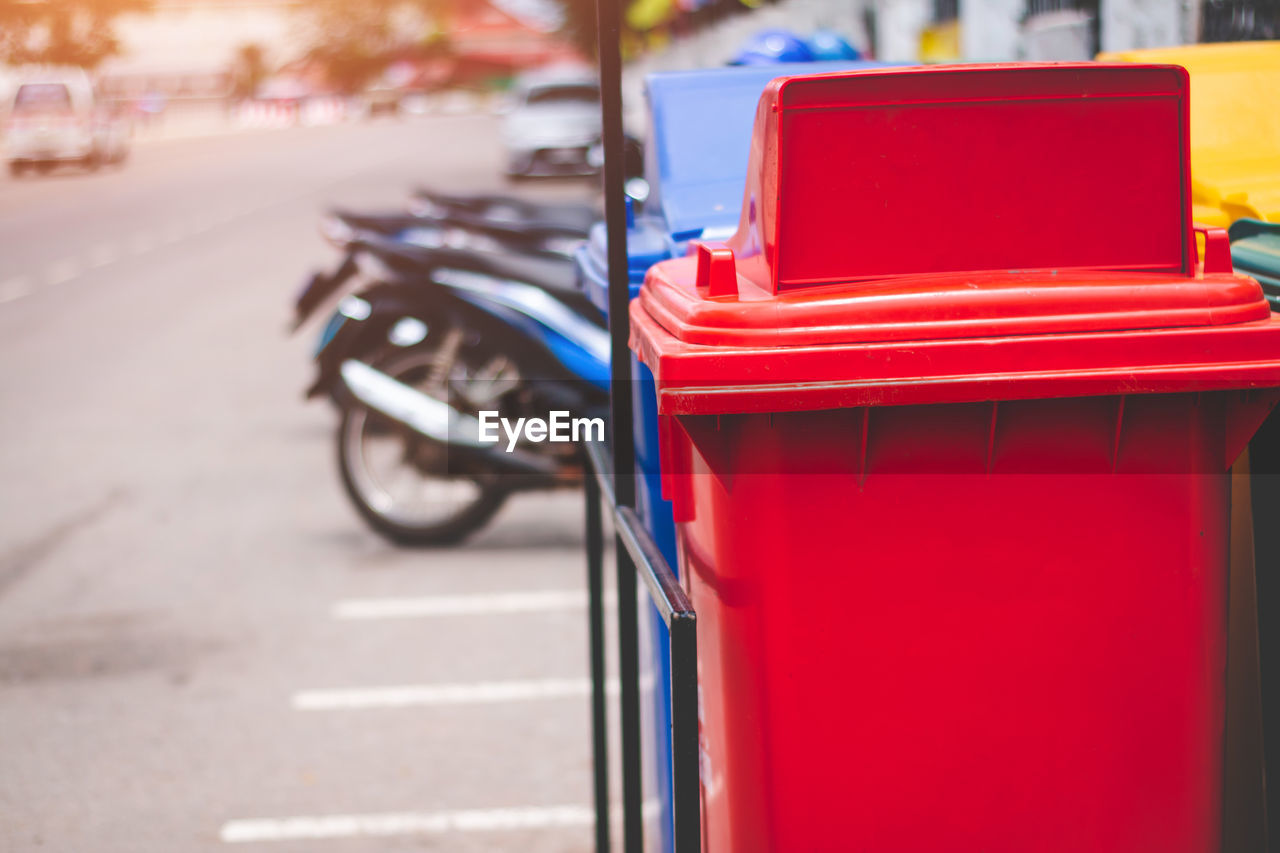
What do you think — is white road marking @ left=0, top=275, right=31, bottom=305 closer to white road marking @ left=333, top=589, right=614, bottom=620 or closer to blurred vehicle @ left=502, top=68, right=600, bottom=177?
white road marking @ left=333, top=589, right=614, bottom=620

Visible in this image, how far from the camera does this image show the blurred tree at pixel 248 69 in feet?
261

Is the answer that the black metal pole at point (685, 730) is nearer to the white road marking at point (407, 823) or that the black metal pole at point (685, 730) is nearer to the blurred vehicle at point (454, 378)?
the white road marking at point (407, 823)

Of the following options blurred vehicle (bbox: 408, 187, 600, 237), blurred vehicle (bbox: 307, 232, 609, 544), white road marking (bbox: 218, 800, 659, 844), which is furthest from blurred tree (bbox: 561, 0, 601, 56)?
white road marking (bbox: 218, 800, 659, 844)

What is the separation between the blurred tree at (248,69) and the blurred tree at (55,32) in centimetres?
4250

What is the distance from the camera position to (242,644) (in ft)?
14.6

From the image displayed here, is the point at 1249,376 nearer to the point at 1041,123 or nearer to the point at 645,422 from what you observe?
the point at 1041,123

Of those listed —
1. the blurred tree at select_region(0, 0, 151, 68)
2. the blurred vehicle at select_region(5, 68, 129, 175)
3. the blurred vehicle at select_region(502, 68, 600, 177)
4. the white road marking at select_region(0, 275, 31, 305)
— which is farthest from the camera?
the blurred tree at select_region(0, 0, 151, 68)

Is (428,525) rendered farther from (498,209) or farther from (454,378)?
(498,209)

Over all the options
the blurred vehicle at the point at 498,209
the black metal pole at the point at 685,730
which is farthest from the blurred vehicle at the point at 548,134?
the black metal pole at the point at 685,730

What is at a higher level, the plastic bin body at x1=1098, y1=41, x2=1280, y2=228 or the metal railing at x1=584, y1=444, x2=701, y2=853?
the plastic bin body at x1=1098, y1=41, x2=1280, y2=228

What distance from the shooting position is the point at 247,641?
14.7 ft

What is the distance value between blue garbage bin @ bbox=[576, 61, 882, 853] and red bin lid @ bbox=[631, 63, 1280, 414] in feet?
2.13

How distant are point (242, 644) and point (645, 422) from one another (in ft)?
8.64

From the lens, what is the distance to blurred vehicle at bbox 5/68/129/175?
27531 millimetres
